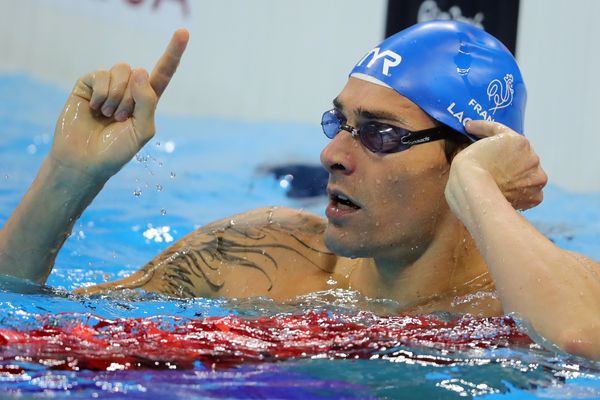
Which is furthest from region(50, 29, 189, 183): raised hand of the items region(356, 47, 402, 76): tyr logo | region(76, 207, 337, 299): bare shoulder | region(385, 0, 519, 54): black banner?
region(385, 0, 519, 54): black banner

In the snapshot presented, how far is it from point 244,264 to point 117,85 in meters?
0.66

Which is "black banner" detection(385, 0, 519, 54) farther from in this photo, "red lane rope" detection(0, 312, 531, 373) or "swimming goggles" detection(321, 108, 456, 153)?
"red lane rope" detection(0, 312, 531, 373)

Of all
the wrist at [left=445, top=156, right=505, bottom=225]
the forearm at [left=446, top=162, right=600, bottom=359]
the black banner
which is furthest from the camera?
the black banner

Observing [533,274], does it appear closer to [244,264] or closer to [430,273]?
[430,273]

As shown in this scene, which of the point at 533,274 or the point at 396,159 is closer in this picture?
the point at 533,274

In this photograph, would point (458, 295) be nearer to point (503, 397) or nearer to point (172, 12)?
point (503, 397)

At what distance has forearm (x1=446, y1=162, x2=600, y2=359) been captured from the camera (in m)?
2.25

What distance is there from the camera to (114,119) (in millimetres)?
2762

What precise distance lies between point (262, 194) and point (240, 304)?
2858 mm

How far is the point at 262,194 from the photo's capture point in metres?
5.71

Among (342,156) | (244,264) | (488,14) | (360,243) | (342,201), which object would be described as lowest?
(244,264)

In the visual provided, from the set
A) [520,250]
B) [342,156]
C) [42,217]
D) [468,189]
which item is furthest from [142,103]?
[520,250]

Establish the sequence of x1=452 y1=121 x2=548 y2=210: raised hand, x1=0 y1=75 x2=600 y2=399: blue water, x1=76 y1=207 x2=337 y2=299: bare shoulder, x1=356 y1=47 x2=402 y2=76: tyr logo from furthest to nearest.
→ x1=76 y1=207 x2=337 y2=299: bare shoulder, x1=356 y1=47 x2=402 y2=76: tyr logo, x1=452 y1=121 x2=548 y2=210: raised hand, x1=0 y1=75 x2=600 y2=399: blue water

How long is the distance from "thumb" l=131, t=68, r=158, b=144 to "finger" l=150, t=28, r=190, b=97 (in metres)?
0.03
